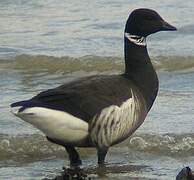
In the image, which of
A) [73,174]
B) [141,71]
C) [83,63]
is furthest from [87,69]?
[73,174]

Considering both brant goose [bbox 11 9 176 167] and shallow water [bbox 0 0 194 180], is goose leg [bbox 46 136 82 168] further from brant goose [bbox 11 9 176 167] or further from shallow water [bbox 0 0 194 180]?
shallow water [bbox 0 0 194 180]

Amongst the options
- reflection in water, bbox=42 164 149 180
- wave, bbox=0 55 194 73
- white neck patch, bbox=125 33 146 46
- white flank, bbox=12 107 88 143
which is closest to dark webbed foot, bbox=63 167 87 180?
reflection in water, bbox=42 164 149 180

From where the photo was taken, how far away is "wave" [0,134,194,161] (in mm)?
8414

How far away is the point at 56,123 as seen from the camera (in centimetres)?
741

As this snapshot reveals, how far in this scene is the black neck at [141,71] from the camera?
8.19 m

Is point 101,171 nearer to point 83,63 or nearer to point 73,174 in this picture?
point 73,174

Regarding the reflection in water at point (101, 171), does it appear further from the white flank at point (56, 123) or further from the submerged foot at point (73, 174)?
the white flank at point (56, 123)

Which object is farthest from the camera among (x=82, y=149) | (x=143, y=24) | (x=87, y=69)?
(x=87, y=69)

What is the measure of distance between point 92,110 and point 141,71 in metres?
0.81

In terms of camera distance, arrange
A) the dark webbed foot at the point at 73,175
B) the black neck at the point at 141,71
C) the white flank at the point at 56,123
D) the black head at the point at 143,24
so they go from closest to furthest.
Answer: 1. the dark webbed foot at the point at 73,175
2. the white flank at the point at 56,123
3. the black neck at the point at 141,71
4. the black head at the point at 143,24

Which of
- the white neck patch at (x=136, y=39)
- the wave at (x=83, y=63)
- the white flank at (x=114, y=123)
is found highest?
the white neck patch at (x=136, y=39)

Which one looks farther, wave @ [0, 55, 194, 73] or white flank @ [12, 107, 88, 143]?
wave @ [0, 55, 194, 73]

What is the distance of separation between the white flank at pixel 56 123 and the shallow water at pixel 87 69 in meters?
0.36

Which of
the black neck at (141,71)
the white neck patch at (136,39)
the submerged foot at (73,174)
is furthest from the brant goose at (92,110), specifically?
the submerged foot at (73,174)
